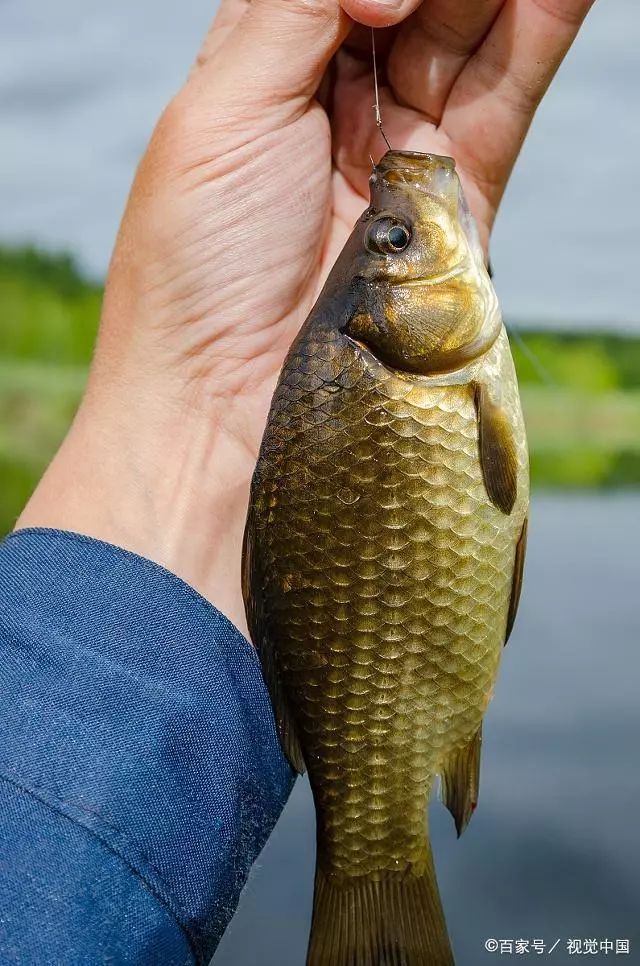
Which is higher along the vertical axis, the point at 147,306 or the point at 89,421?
the point at 147,306

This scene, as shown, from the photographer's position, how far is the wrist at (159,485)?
7.13 ft

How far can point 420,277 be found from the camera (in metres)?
1.80

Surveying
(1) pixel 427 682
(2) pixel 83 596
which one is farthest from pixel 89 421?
(1) pixel 427 682

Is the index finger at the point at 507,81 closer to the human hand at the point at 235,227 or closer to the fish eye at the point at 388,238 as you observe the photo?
the human hand at the point at 235,227

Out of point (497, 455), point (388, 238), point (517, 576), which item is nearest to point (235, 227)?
point (388, 238)

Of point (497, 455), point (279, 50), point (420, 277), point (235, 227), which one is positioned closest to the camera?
point (497, 455)

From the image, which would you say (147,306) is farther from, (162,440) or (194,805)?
(194,805)

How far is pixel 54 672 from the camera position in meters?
1.85

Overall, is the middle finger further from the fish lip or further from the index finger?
the fish lip

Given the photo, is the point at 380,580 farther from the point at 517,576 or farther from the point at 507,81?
the point at 507,81

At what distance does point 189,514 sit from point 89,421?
0.33m

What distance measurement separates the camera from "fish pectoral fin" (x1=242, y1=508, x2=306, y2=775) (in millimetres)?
1813

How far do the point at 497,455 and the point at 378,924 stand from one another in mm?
832

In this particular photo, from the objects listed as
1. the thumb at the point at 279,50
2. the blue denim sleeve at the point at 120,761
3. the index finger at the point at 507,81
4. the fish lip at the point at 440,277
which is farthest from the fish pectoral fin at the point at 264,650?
the index finger at the point at 507,81
